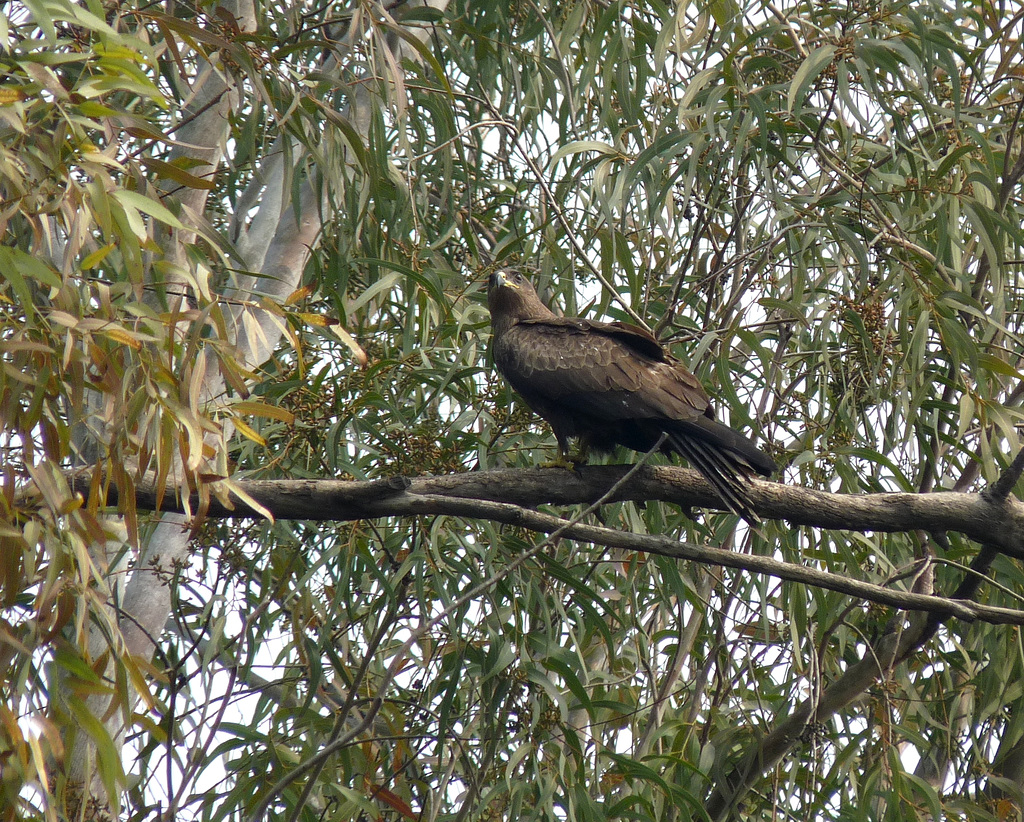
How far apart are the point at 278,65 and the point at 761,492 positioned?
1.69 metres

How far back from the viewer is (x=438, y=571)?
2857mm

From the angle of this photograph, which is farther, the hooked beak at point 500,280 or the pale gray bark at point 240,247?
the hooked beak at point 500,280

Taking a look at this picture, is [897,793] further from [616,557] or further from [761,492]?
[616,557]

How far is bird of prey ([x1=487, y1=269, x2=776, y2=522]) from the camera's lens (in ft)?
9.16

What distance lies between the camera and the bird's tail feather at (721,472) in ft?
8.09

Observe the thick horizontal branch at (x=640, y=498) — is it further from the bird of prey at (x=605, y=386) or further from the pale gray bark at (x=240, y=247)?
the pale gray bark at (x=240, y=247)

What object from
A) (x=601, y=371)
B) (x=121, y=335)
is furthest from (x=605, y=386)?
(x=121, y=335)

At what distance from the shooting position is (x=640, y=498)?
2615 millimetres

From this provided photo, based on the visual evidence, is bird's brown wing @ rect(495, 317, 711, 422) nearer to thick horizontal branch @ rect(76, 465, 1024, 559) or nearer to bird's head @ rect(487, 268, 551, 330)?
bird's head @ rect(487, 268, 551, 330)

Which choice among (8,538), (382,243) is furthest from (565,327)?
(8,538)

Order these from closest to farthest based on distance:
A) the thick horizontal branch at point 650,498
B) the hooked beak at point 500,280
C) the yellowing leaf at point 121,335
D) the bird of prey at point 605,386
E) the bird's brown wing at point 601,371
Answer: the yellowing leaf at point 121,335, the thick horizontal branch at point 650,498, the bird of prey at point 605,386, the bird's brown wing at point 601,371, the hooked beak at point 500,280

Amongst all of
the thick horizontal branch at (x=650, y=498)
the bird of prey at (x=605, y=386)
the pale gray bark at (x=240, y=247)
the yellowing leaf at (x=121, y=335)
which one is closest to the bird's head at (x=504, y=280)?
the bird of prey at (x=605, y=386)

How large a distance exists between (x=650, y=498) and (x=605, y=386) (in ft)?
1.65

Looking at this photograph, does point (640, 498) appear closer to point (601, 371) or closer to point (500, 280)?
point (601, 371)
